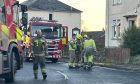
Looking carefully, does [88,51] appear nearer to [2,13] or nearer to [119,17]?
[2,13]

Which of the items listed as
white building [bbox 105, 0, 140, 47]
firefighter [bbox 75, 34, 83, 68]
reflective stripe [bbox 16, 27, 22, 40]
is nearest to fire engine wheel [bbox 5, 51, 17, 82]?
reflective stripe [bbox 16, 27, 22, 40]

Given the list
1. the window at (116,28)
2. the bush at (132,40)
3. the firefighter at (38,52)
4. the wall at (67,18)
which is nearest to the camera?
the firefighter at (38,52)

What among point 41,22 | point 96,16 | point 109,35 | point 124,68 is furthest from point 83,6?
point 124,68

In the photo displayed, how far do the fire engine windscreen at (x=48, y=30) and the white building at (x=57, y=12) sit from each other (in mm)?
46663

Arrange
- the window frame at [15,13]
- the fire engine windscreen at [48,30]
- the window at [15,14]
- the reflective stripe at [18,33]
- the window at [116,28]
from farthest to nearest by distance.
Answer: the window at [116,28] → the fire engine windscreen at [48,30] → the reflective stripe at [18,33] → the window at [15,14] → the window frame at [15,13]

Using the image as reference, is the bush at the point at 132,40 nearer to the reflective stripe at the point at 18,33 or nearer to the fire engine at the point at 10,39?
the reflective stripe at the point at 18,33

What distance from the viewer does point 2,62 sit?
14844 mm

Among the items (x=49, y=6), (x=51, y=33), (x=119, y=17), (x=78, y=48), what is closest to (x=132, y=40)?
(x=51, y=33)

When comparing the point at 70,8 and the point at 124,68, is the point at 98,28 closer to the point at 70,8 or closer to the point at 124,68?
the point at 70,8

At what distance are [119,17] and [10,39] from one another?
26.6 metres

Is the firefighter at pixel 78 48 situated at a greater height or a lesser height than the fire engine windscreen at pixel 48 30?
lesser

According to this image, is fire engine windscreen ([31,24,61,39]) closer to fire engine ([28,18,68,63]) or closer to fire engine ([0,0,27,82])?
fire engine ([28,18,68,63])

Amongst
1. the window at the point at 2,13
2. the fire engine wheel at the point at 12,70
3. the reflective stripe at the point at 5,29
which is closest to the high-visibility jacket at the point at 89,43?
the fire engine wheel at the point at 12,70

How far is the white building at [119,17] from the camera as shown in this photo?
1532 inches
